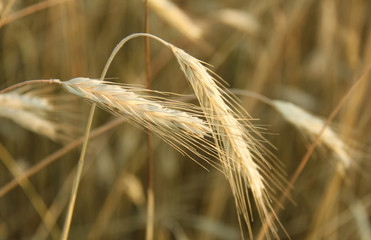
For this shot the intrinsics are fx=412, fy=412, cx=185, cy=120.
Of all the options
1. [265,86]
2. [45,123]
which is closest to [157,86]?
[265,86]

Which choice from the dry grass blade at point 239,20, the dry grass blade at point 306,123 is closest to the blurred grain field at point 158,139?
the dry grass blade at point 239,20

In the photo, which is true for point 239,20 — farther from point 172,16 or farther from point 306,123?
point 306,123

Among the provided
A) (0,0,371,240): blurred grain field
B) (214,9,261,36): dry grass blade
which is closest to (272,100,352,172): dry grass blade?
(0,0,371,240): blurred grain field

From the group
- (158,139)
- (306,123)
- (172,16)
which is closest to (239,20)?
(172,16)

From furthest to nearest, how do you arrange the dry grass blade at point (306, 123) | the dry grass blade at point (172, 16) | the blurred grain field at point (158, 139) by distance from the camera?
the blurred grain field at point (158, 139), the dry grass blade at point (172, 16), the dry grass blade at point (306, 123)

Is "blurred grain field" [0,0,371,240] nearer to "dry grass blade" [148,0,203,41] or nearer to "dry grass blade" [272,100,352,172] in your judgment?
"dry grass blade" [148,0,203,41]

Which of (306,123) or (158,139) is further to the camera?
(158,139)

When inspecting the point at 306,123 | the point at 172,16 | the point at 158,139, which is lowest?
the point at 158,139

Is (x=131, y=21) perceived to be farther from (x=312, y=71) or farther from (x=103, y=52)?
(x=312, y=71)

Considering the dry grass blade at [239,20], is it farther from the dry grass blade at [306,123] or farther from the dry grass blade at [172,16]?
the dry grass blade at [306,123]
